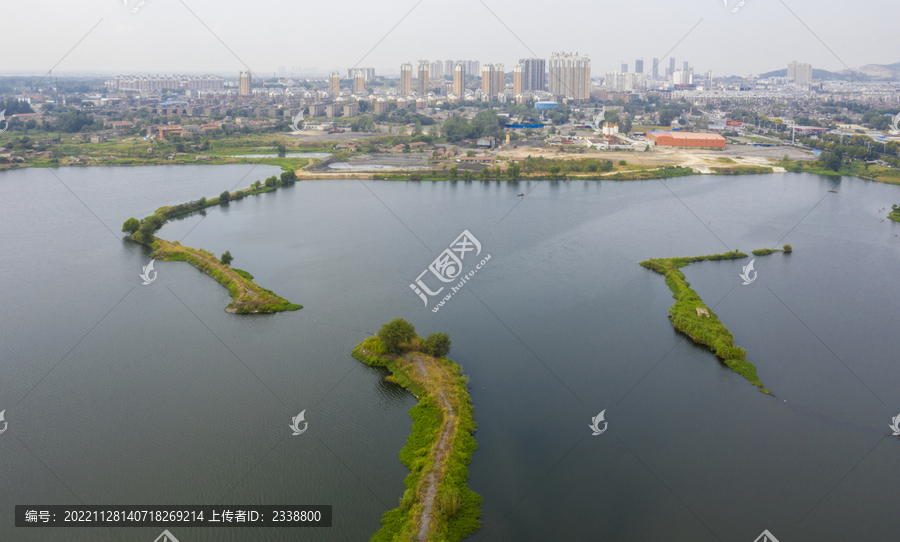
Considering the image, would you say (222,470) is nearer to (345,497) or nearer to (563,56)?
(345,497)

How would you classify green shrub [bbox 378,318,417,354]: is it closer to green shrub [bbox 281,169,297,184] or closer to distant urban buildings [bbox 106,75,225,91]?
green shrub [bbox 281,169,297,184]

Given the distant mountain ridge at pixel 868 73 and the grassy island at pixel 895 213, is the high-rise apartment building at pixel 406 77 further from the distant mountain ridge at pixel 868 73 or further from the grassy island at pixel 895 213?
the distant mountain ridge at pixel 868 73

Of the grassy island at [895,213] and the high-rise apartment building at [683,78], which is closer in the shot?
the grassy island at [895,213]

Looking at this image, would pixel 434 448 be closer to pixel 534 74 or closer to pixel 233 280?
pixel 233 280

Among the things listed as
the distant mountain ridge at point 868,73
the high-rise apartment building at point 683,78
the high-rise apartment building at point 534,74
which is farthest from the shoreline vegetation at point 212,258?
the distant mountain ridge at point 868,73

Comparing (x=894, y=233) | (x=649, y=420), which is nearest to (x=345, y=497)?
(x=649, y=420)

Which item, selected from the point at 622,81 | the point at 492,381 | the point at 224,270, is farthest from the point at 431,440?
the point at 622,81
